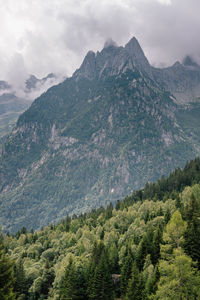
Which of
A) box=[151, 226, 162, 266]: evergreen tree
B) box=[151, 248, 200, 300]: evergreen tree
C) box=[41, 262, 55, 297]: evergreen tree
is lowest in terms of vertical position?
box=[41, 262, 55, 297]: evergreen tree

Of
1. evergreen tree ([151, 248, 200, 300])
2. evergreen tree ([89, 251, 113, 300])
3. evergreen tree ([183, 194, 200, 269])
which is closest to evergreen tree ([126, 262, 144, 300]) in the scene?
evergreen tree ([89, 251, 113, 300])

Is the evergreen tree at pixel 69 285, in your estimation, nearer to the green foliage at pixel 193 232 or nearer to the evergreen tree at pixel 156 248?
the evergreen tree at pixel 156 248

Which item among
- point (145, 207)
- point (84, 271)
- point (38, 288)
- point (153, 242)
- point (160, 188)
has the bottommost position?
point (38, 288)

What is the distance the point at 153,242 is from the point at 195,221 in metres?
12.5

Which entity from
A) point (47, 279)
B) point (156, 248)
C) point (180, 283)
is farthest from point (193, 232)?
point (47, 279)

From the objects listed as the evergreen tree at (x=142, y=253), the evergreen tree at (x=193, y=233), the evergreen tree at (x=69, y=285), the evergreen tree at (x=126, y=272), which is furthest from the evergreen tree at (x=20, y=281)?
the evergreen tree at (x=193, y=233)

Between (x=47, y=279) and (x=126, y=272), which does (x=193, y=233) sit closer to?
(x=126, y=272)

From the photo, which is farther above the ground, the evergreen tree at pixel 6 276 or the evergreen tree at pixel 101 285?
the evergreen tree at pixel 6 276

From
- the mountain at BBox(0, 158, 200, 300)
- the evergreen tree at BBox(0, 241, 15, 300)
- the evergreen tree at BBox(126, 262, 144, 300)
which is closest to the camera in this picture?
the mountain at BBox(0, 158, 200, 300)

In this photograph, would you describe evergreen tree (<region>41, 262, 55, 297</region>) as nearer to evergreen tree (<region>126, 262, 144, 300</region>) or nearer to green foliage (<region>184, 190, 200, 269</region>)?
evergreen tree (<region>126, 262, 144, 300</region>)

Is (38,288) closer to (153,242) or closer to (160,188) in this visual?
(153,242)

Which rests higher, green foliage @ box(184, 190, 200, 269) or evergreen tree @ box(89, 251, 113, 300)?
green foliage @ box(184, 190, 200, 269)

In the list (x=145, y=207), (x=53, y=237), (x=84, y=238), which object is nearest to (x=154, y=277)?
(x=84, y=238)

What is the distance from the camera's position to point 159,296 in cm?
4400
